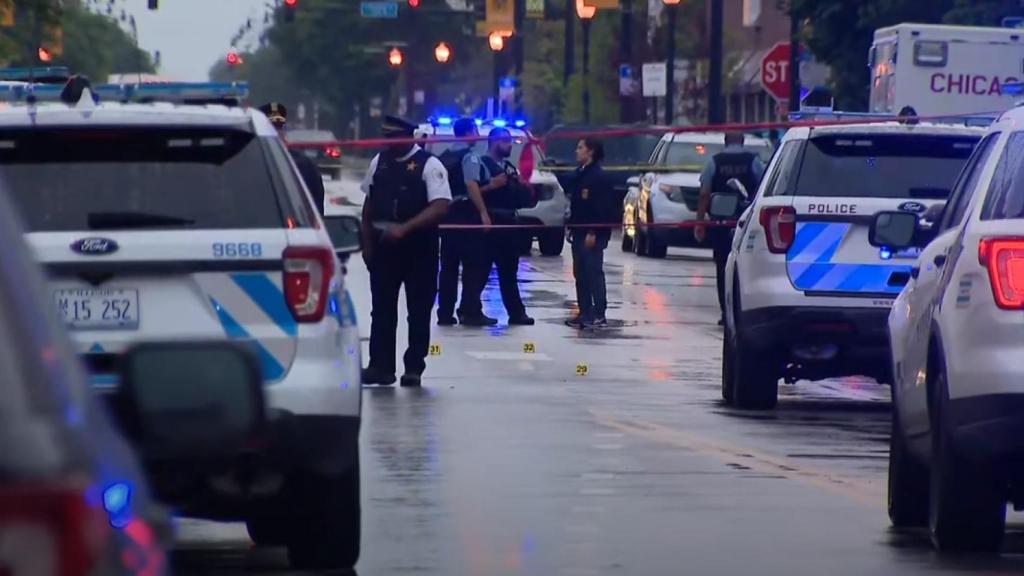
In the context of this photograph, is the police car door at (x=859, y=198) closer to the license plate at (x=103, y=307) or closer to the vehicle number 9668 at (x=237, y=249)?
the vehicle number 9668 at (x=237, y=249)

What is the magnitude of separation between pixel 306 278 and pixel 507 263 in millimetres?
14179

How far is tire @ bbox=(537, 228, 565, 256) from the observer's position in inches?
1371

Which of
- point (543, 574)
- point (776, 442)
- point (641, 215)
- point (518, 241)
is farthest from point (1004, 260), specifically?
point (641, 215)

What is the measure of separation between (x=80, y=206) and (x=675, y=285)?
20871 mm

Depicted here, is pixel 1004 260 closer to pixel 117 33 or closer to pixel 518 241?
pixel 518 241

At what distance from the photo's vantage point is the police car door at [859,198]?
1462 centimetres

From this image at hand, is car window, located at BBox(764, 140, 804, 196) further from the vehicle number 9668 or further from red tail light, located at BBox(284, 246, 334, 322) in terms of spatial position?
the vehicle number 9668

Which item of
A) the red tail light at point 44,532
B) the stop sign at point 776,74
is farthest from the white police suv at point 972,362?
the stop sign at point 776,74

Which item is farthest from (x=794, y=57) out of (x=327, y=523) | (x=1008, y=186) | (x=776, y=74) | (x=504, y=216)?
(x=327, y=523)

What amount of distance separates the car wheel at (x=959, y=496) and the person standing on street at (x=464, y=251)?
13.1 metres

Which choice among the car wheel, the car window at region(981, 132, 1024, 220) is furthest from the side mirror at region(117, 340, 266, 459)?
the car window at region(981, 132, 1024, 220)

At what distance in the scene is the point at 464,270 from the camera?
2227 centimetres

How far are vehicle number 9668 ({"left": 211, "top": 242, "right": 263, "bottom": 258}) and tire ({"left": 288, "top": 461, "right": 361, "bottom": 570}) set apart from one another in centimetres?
74

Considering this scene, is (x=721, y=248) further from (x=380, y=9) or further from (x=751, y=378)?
(x=380, y=9)
